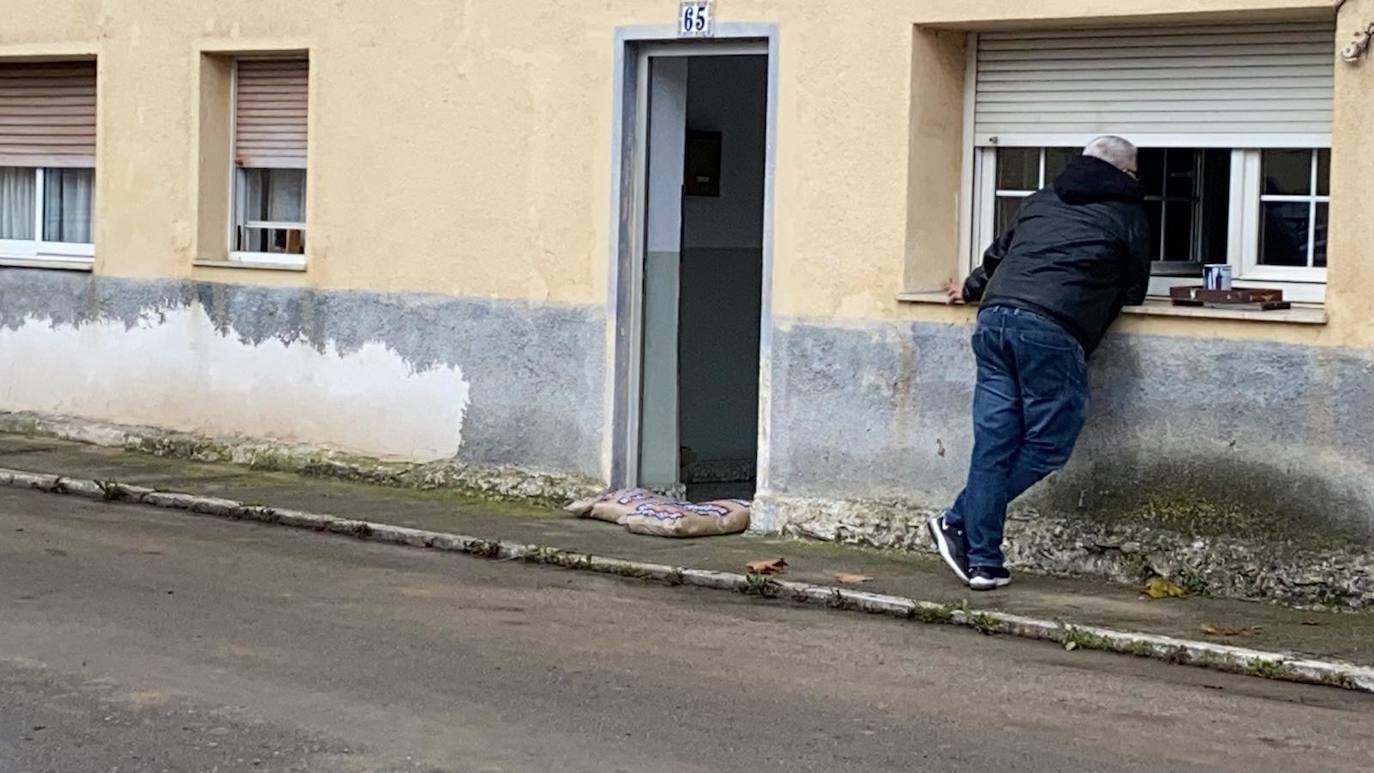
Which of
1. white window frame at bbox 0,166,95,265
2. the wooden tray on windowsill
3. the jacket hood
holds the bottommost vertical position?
the wooden tray on windowsill

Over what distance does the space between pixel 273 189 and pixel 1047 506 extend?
5.90 meters

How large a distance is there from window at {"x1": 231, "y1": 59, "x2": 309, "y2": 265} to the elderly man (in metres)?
5.33

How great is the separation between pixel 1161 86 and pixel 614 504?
3.47m

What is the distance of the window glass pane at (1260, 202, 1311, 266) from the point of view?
9922mm

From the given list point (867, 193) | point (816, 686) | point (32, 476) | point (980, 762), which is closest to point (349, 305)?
point (32, 476)

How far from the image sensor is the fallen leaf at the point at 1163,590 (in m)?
9.60

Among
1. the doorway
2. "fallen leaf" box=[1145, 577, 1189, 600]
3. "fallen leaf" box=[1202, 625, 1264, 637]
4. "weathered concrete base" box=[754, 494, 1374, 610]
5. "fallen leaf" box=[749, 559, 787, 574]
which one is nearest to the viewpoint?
"fallen leaf" box=[1202, 625, 1264, 637]

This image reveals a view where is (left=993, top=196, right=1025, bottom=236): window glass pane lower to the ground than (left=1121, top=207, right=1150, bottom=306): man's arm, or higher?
higher

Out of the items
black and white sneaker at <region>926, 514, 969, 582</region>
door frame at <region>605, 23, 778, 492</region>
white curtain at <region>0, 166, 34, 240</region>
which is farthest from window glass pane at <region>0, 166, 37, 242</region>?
black and white sneaker at <region>926, 514, 969, 582</region>

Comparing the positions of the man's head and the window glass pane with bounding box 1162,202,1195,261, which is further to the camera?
the window glass pane with bounding box 1162,202,1195,261

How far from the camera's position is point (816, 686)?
7.75m

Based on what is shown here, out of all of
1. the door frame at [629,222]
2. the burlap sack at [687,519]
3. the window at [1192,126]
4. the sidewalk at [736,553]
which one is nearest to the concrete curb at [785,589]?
the sidewalk at [736,553]

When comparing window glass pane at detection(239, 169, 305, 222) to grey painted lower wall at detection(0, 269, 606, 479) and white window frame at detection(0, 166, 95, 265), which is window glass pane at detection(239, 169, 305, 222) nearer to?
grey painted lower wall at detection(0, 269, 606, 479)

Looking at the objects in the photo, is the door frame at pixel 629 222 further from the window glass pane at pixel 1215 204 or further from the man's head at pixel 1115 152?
the window glass pane at pixel 1215 204
